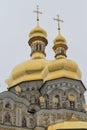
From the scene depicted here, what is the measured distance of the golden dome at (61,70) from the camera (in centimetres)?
3002

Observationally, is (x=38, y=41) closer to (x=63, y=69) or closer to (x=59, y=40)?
(x=59, y=40)

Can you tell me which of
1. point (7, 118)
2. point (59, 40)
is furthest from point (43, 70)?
point (7, 118)

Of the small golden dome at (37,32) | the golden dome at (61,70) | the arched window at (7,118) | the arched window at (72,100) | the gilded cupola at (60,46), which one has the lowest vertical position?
the arched window at (7,118)

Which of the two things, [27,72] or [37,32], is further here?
[37,32]

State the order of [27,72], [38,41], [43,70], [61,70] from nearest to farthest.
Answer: [61,70] < [43,70] < [27,72] < [38,41]

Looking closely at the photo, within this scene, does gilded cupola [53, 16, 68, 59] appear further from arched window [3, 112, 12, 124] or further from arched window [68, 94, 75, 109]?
arched window [3, 112, 12, 124]

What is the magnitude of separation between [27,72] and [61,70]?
12.0 feet

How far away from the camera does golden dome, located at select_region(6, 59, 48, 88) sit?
106ft

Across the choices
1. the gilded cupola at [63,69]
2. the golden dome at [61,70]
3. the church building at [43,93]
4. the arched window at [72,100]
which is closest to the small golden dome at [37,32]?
the church building at [43,93]

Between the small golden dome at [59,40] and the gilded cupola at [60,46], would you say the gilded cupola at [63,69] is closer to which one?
the gilded cupola at [60,46]

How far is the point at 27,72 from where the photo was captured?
107 feet

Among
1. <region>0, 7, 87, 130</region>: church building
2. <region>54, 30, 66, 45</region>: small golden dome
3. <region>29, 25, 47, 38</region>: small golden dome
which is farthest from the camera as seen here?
<region>29, 25, 47, 38</region>: small golden dome

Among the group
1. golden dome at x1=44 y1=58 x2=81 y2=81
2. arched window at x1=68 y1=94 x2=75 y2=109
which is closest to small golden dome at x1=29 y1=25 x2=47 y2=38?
golden dome at x1=44 y1=58 x2=81 y2=81

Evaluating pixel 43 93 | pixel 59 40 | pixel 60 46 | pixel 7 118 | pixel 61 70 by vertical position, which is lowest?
pixel 7 118
